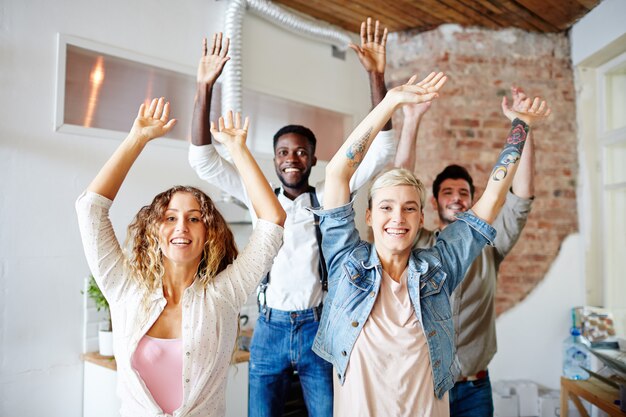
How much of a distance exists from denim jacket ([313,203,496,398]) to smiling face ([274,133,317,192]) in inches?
20.7

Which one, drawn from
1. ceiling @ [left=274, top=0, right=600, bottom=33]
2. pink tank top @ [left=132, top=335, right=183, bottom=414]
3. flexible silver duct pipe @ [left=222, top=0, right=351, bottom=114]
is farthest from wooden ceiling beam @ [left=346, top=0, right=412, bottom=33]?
pink tank top @ [left=132, top=335, right=183, bottom=414]

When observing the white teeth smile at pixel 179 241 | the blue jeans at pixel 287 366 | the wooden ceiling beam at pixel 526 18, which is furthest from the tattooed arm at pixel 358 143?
the wooden ceiling beam at pixel 526 18

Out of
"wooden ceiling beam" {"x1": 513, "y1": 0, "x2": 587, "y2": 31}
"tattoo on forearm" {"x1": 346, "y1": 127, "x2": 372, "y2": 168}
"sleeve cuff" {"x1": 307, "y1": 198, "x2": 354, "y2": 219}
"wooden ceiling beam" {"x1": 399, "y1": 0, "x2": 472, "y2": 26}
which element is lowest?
"sleeve cuff" {"x1": 307, "y1": 198, "x2": 354, "y2": 219}

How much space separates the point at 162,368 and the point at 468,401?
1333 mm

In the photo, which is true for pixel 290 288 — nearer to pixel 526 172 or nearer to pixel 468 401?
pixel 468 401

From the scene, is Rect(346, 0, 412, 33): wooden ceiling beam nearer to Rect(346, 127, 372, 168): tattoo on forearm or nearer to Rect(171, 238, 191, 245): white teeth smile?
Rect(346, 127, 372, 168): tattoo on forearm

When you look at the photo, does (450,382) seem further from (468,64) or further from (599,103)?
(599,103)

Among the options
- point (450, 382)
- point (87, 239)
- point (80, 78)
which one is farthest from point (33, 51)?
point (450, 382)

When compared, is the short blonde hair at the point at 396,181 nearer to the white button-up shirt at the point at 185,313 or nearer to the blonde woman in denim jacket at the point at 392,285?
the blonde woman in denim jacket at the point at 392,285

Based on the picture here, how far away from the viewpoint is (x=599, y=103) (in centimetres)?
410

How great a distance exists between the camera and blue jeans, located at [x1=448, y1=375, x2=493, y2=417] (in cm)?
216

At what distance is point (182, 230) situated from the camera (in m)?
1.57

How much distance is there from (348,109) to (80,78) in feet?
7.48

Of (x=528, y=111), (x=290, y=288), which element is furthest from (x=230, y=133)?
(x=528, y=111)
